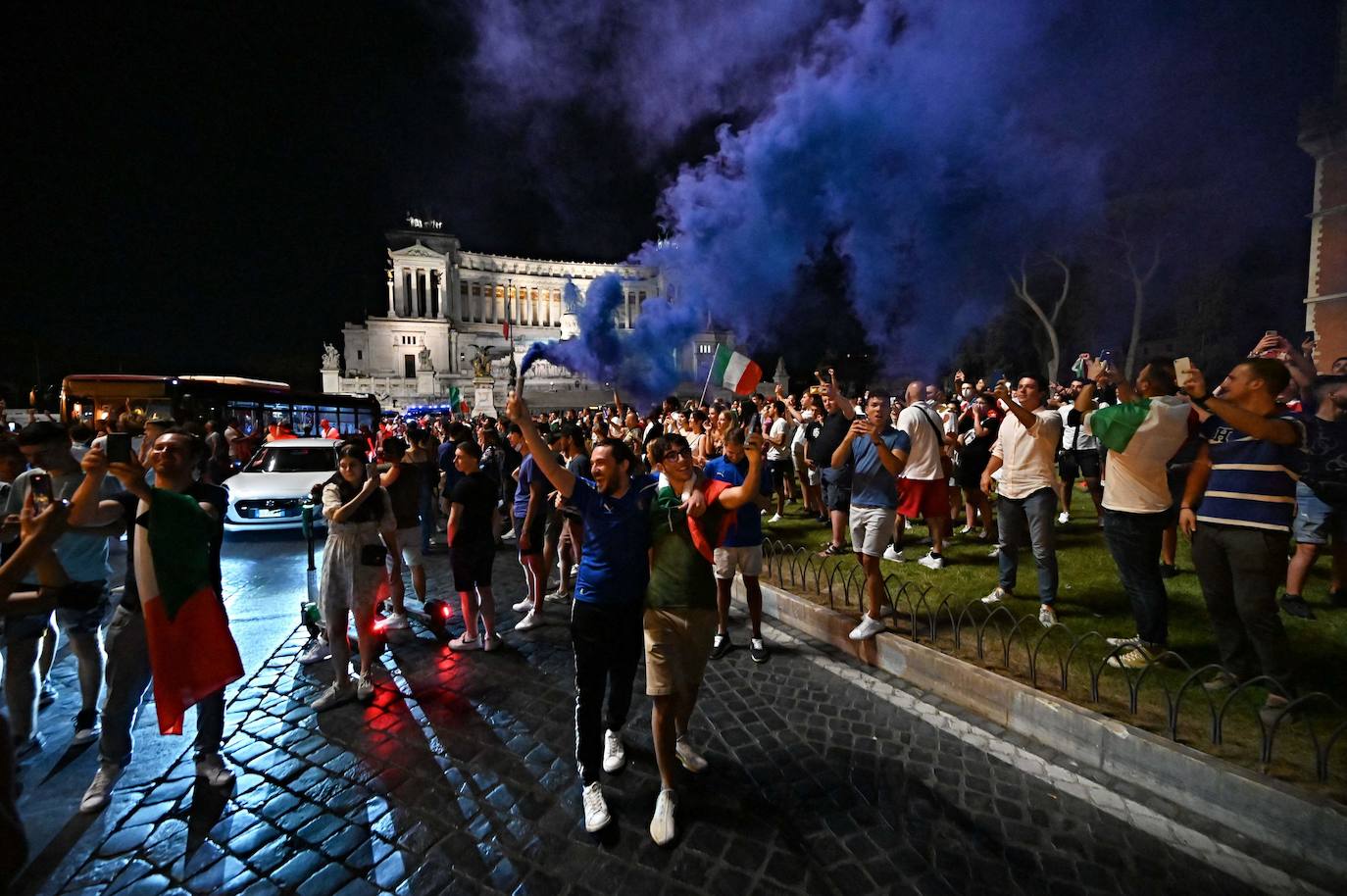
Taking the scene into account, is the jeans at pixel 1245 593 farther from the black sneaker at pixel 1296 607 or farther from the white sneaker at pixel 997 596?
the white sneaker at pixel 997 596

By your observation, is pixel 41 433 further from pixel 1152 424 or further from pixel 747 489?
pixel 1152 424

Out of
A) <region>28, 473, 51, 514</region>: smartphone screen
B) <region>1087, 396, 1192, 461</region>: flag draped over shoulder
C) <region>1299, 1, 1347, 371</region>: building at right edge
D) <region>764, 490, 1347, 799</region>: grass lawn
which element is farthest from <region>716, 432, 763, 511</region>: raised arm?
<region>1299, 1, 1347, 371</region>: building at right edge

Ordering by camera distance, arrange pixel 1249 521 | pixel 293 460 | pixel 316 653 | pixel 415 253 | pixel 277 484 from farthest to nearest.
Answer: pixel 415 253 → pixel 293 460 → pixel 277 484 → pixel 316 653 → pixel 1249 521

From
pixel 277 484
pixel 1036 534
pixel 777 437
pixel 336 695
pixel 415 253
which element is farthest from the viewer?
pixel 415 253

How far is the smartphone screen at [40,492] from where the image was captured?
304 cm

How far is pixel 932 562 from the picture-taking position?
677 cm

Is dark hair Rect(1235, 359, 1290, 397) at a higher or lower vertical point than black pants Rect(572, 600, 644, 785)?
higher

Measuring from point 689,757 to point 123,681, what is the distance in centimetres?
342

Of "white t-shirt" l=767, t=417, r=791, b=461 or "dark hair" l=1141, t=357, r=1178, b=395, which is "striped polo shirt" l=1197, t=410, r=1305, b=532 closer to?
"dark hair" l=1141, t=357, r=1178, b=395

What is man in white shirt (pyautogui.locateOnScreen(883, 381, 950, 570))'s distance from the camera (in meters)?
6.58

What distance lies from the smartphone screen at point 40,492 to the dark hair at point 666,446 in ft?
11.1

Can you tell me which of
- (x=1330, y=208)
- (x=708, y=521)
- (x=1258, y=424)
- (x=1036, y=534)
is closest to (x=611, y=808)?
(x=708, y=521)

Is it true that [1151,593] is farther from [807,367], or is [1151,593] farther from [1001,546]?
[807,367]

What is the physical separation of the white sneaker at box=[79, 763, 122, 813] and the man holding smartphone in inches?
31.9
